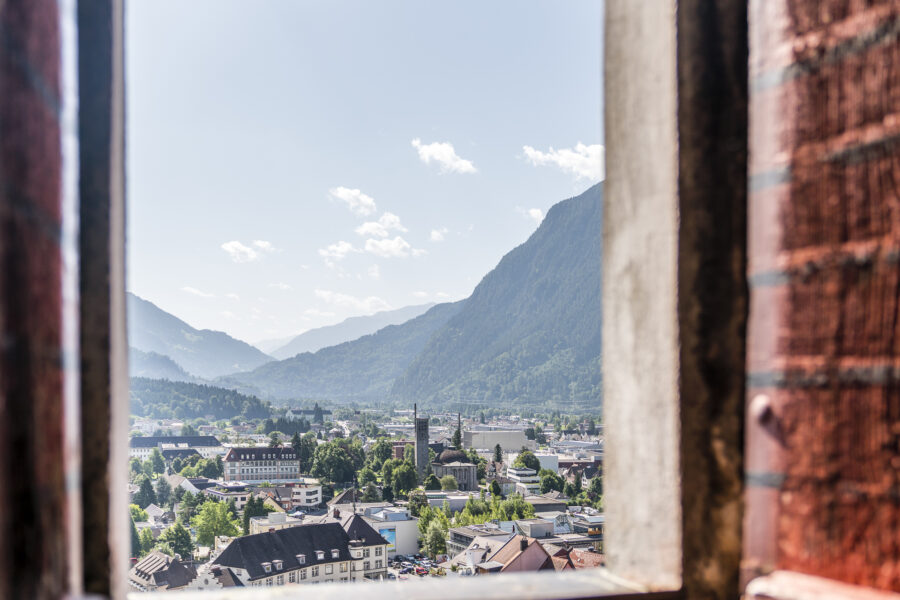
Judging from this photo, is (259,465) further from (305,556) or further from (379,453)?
(305,556)

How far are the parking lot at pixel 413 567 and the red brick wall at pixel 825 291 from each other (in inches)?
757

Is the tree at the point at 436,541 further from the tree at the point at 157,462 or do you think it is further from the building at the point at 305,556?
the tree at the point at 157,462

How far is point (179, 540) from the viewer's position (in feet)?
70.6

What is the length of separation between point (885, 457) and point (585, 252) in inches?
2926

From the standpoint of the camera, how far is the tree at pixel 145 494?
2791cm

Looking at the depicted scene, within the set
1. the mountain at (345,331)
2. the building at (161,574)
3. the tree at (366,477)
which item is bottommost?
the tree at (366,477)

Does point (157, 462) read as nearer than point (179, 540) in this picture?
No

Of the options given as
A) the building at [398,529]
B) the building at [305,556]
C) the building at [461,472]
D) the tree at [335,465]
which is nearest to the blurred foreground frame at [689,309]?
the building at [305,556]

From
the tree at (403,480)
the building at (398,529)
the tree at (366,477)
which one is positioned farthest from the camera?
the tree at (366,477)

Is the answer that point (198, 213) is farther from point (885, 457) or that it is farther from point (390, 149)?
point (885, 457)

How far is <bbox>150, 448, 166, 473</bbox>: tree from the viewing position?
109 feet

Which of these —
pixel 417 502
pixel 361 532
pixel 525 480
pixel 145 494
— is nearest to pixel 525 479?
pixel 525 480

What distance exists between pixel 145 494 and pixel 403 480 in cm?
1072

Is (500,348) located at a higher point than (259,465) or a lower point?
higher
